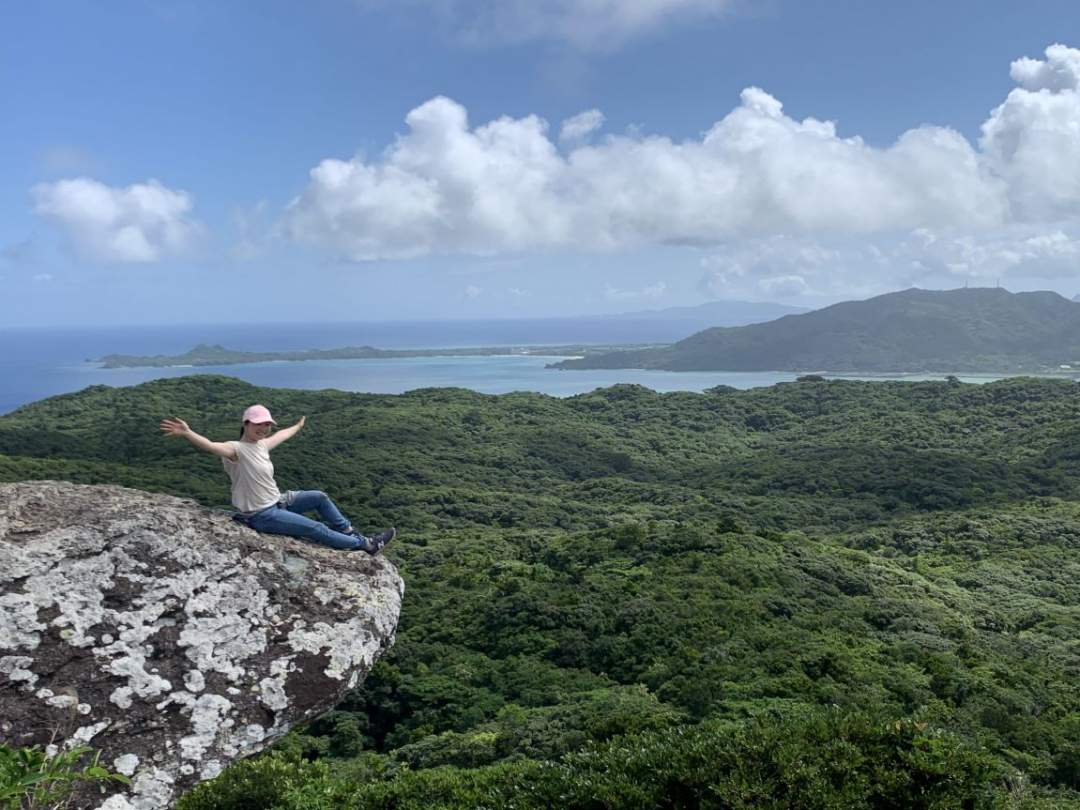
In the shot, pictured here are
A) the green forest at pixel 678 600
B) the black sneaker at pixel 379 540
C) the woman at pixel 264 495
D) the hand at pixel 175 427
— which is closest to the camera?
the hand at pixel 175 427

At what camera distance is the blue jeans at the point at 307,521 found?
705 centimetres

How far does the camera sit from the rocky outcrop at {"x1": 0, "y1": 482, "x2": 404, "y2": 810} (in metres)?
5.56

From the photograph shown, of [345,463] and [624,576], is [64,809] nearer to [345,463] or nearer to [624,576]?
[624,576]

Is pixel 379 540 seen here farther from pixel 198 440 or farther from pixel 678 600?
pixel 678 600

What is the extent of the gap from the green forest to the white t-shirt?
463cm

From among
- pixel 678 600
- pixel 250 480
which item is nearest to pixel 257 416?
pixel 250 480

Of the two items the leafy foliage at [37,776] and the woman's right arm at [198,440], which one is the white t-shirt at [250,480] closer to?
the woman's right arm at [198,440]

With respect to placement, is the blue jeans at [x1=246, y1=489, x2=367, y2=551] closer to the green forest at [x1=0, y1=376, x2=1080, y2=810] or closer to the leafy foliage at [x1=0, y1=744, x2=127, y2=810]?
the leafy foliage at [x1=0, y1=744, x2=127, y2=810]

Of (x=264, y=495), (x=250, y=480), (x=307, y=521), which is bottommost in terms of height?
(x=307, y=521)

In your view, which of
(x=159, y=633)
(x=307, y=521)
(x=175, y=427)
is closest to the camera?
(x=159, y=633)

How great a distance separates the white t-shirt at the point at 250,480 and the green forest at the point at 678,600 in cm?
463

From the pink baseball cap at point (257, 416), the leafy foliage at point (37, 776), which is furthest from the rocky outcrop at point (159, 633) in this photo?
the pink baseball cap at point (257, 416)

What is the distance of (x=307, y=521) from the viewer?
7176 mm

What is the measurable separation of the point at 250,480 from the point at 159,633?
60.7 inches
